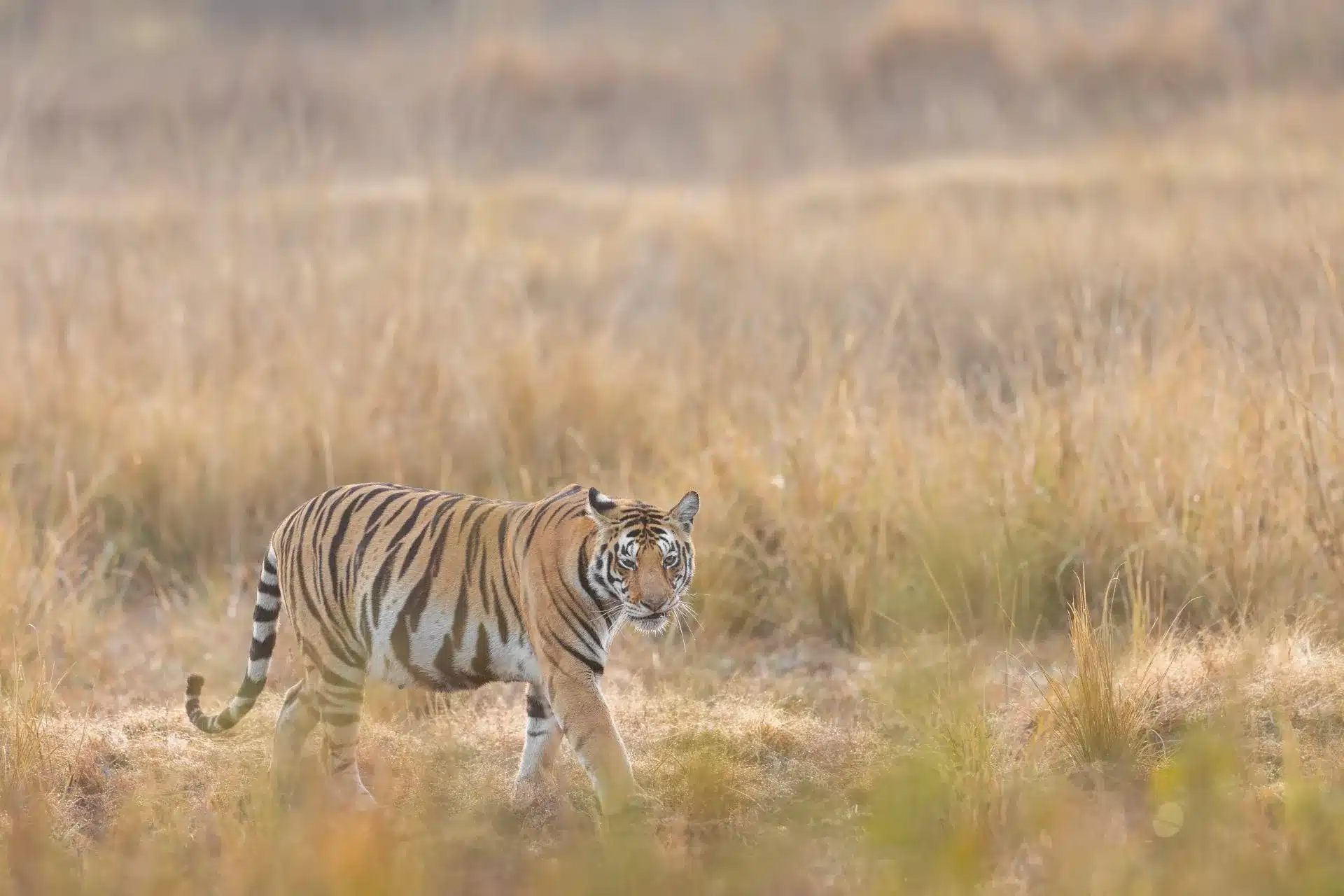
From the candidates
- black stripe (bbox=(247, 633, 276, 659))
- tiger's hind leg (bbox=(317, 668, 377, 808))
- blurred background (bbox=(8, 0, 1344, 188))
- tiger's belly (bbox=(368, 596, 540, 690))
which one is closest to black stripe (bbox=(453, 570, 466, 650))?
tiger's belly (bbox=(368, 596, 540, 690))

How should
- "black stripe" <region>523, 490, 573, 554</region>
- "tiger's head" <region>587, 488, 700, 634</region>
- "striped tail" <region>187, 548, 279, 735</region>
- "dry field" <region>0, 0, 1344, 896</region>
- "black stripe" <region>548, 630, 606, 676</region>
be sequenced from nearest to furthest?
"dry field" <region>0, 0, 1344, 896</region>, "tiger's head" <region>587, 488, 700, 634</region>, "black stripe" <region>548, 630, 606, 676</region>, "black stripe" <region>523, 490, 573, 554</region>, "striped tail" <region>187, 548, 279, 735</region>

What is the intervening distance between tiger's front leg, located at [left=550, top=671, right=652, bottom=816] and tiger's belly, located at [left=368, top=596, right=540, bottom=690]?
0.15 metres

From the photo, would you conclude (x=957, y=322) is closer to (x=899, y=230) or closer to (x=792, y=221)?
(x=899, y=230)

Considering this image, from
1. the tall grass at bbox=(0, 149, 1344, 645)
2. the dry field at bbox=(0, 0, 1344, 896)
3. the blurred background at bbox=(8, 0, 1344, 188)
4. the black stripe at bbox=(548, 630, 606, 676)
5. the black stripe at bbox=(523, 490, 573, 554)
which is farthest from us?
the blurred background at bbox=(8, 0, 1344, 188)

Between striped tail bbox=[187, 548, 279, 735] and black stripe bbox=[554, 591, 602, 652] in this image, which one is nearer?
black stripe bbox=[554, 591, 602, 652]

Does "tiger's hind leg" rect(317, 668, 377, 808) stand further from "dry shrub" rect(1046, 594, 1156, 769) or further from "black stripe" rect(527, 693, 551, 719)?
"dry shrub" rect(1046, 594, 1156, 769)

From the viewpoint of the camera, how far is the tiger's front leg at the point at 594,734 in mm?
3025

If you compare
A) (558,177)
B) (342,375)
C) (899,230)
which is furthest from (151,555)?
(558,177)

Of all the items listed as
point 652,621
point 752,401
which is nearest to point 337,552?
point 652,621

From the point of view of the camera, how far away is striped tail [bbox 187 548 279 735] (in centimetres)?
349

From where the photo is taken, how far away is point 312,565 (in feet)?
11.1

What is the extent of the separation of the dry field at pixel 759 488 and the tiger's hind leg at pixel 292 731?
0.11 meters

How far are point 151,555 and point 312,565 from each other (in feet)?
7.61

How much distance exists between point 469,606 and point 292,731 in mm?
464
